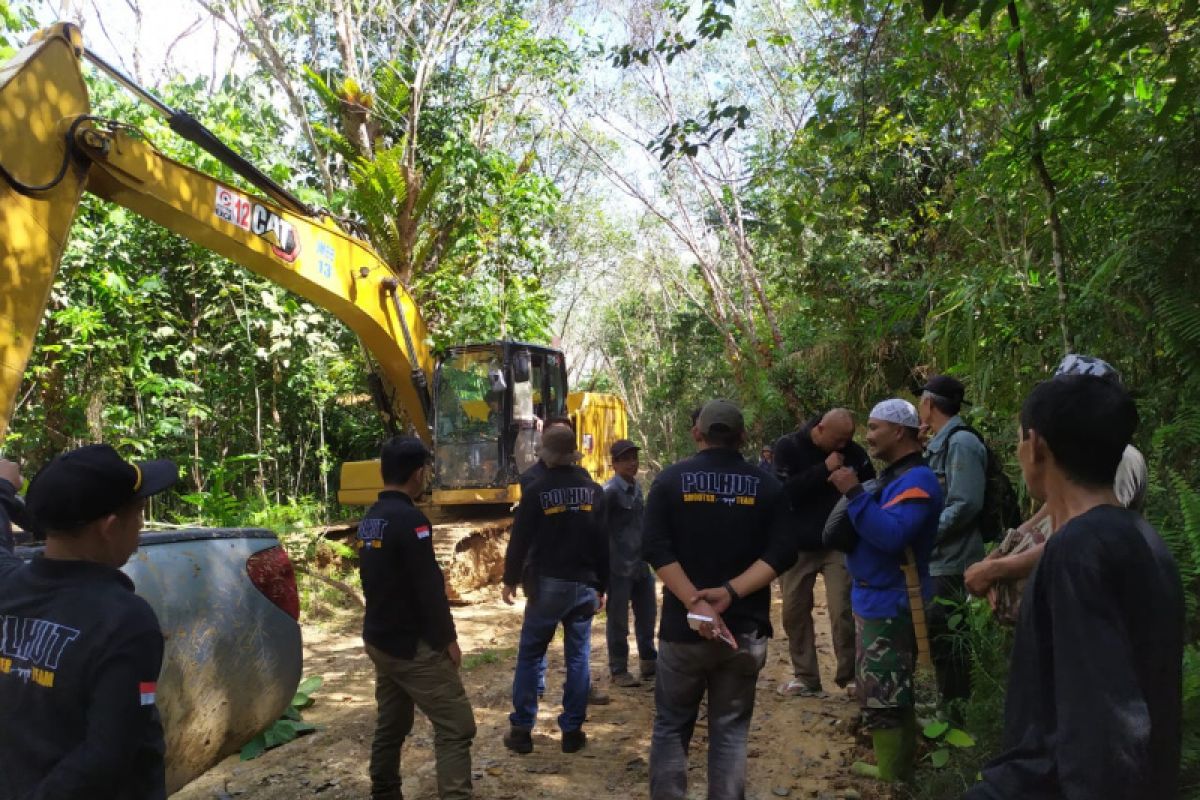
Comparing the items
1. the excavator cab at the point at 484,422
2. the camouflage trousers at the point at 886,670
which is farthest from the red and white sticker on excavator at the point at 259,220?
the camouflage trousers at the point at 886,670

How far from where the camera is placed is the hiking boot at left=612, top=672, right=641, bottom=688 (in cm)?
668

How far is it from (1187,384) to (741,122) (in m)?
2.86

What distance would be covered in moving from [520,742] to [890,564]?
2.54 metres

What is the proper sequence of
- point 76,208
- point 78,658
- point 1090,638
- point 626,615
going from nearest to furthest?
point 1090,638 < point 78,658 < point 76,208 < point 626,615

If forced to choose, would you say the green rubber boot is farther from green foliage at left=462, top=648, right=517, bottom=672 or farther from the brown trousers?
green foliage at left=462, top=648, right=517, bottom=672

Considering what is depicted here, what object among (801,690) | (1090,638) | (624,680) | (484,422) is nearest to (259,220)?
(484,422)

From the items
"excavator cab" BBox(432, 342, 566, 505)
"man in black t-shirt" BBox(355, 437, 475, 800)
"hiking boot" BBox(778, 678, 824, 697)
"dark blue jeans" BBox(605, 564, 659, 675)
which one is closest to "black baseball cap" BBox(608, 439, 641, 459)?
"dark blue jeans" BBox(605, 564, 659, 675)

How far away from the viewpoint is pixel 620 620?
6805mm

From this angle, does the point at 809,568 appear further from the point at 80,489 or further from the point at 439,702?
the point at 80,489

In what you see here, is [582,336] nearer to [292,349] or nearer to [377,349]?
[292,349]

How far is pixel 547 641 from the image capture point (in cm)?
538

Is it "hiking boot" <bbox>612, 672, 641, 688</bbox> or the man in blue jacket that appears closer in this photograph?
the man in blue jacket

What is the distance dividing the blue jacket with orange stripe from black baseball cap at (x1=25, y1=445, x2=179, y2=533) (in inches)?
115

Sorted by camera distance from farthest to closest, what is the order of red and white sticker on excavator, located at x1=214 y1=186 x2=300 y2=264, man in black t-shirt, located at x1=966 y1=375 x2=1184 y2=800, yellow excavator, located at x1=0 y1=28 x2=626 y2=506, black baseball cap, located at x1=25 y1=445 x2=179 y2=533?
red and white sticker on excavator, located at x1=214 y1=186 x2=300 y2=264
yellow excavator, located at x1=0 y1=28 x2=626 y2=506
black baseball cap, located at x1=25 y1=445 x2=179 y2=533
man in black t-shirt, located at x1=966 y1=375 x2=1184 y2=800
